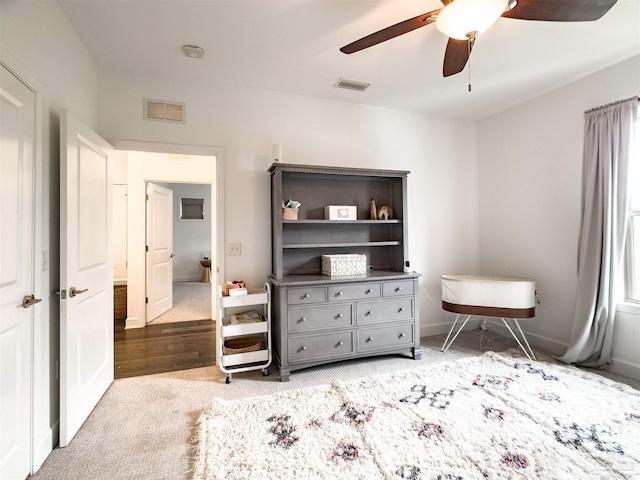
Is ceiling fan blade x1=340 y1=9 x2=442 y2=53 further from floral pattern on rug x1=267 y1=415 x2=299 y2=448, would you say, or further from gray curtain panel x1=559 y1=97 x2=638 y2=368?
floral pattern on rug x1=267 y1=415 x2=299 y2=448

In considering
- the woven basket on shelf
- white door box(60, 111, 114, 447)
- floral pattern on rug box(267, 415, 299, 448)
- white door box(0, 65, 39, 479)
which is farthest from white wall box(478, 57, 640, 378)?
white door box(0, 65, 39, 479)

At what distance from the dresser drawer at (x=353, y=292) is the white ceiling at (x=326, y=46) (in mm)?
1955

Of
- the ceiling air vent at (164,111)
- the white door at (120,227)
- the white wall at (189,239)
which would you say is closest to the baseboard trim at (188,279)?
the white wall at (189,239)

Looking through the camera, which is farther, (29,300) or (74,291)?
(74,291)

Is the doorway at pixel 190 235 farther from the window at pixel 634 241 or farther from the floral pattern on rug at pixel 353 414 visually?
the window at pixel 634 241

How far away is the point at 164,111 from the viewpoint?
108 inches

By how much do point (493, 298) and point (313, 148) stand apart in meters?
2.35

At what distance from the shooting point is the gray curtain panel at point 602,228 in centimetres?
250

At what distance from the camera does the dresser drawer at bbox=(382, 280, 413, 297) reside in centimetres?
288

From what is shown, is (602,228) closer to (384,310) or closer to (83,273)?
(384,310)

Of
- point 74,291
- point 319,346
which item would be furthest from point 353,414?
point 74,291

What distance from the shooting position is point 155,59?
8.09 ft

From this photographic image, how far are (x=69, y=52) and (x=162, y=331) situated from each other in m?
3.07

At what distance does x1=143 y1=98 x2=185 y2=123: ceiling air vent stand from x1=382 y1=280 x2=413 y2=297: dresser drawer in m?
2.49
